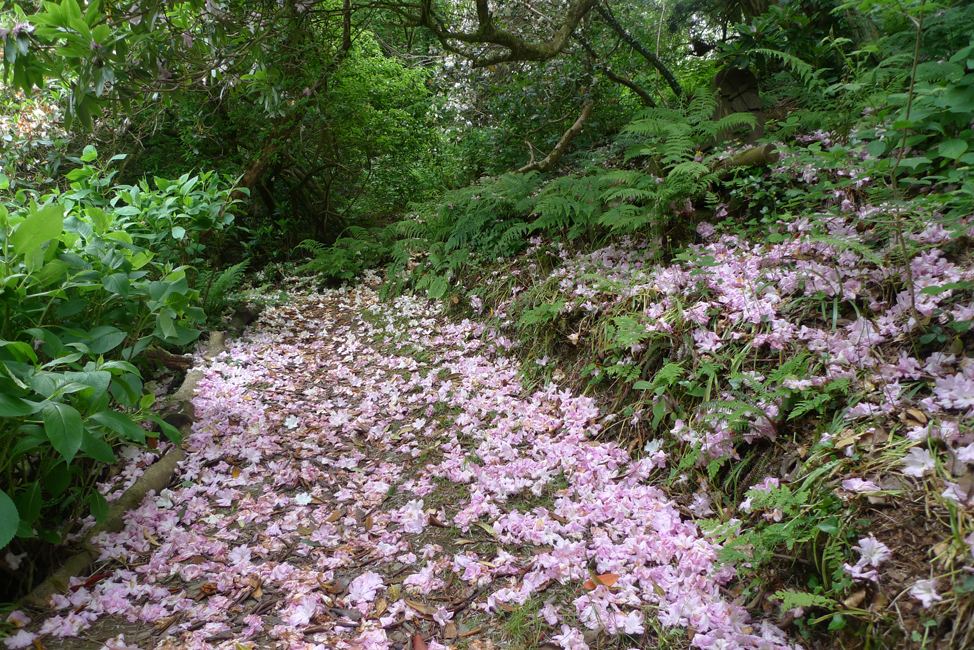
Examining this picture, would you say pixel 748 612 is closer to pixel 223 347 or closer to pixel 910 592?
pixel 910 592

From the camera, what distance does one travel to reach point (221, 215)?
15.2ft

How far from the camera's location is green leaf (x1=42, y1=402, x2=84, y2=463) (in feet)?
5.49

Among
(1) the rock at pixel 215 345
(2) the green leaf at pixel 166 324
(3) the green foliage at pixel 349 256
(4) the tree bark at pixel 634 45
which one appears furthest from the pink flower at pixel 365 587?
(4) the tree bark at pixel 634 45

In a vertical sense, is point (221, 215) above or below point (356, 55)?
below

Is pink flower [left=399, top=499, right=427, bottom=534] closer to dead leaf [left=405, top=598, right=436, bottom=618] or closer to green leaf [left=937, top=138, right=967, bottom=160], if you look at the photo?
dead leaf [left=405, top=598, right=436, bottom=618]

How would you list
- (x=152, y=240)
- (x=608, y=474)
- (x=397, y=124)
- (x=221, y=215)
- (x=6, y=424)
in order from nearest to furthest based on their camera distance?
(x=6, y=424) → (x=608, y=474) → (x=152, y=240) → (x=221, y=215) → (x=397, y=124)

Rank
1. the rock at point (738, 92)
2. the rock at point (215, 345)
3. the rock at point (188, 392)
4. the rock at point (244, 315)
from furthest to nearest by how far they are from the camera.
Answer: the rock at point (244, 315), the rock at point (215, 345), the rock at point (738, 92), the rock at point (188, 392)

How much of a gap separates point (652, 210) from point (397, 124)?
558 cm

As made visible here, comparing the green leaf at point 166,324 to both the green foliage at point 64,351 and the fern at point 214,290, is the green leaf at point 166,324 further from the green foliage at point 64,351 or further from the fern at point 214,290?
the fern at point 214,290

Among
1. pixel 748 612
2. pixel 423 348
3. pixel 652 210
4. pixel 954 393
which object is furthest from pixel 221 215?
pixel 954 393

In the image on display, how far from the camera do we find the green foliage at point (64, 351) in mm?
1756

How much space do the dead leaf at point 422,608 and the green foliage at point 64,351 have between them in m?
1.28

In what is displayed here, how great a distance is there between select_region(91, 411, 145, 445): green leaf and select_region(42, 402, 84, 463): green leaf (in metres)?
0.18

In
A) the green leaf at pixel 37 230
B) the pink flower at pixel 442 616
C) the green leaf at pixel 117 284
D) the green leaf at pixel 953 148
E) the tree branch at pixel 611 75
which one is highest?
the tree branch at pixel 611 75
